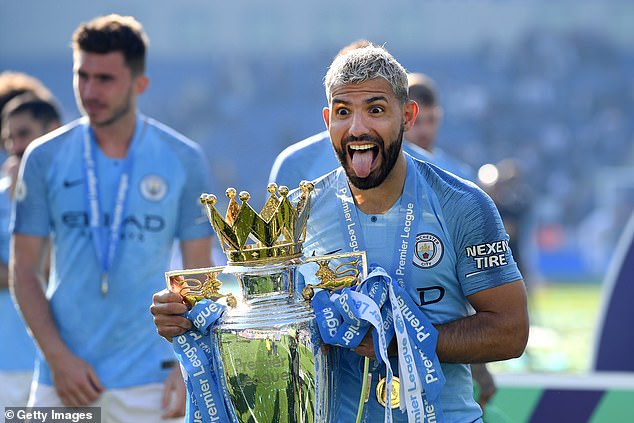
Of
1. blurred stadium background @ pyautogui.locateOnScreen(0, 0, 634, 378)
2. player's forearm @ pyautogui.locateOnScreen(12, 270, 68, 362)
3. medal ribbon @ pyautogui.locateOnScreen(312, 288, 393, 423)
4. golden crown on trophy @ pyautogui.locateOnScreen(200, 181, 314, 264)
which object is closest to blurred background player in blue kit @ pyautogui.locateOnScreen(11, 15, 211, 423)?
player's forearm @ pyautogui.locateOnScreen(12, 270, 68, 362)

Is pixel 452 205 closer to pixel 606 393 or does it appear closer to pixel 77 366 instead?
pixel 77 366

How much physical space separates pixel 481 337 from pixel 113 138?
2145 millimetres

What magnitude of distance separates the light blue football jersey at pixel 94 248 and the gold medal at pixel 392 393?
175 centimetres

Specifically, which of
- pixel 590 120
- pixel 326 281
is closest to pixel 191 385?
pixel 326 281

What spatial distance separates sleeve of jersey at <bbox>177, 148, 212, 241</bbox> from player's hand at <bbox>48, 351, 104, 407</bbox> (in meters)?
0.63

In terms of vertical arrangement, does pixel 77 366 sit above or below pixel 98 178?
below

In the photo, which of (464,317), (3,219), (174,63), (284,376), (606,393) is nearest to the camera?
(284,376)

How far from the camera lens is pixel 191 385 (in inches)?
96.8

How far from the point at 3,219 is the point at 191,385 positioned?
325 centimetres

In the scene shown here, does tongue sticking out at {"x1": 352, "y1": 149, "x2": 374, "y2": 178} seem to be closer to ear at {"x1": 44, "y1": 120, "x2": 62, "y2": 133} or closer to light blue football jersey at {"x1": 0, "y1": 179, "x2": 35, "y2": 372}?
light blue football jersey at {"x1": 0, "y1": 179, "x2": 35, "y2": 372}

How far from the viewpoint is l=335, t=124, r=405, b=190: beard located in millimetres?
2455

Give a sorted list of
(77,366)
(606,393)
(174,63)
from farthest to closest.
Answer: (174,63)
(606,393)
(77,366)

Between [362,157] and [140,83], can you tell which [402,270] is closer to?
[362,157]

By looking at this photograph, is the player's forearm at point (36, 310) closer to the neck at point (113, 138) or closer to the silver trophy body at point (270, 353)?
the neck at point (113, 138)
